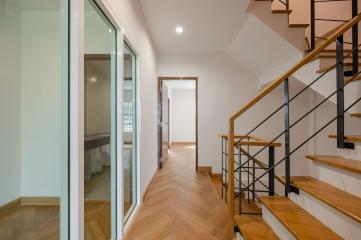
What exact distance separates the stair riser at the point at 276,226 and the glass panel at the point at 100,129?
143cm

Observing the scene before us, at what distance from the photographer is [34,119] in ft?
5.81

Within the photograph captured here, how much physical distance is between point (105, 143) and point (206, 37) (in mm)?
2927

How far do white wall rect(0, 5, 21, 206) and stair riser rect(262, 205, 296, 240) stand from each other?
199cm

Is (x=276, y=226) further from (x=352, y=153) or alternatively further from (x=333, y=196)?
(x=352, y=153)

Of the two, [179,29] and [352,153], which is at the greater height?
[179,29]

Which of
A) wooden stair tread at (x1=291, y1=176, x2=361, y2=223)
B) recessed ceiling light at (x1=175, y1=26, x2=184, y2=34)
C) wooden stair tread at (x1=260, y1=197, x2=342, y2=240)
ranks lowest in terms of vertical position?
wooden stair tread at (x1=260, y1=197, x2=342, y2=240)

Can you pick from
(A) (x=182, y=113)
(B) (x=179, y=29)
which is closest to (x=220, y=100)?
(B) (x=179, y=29)

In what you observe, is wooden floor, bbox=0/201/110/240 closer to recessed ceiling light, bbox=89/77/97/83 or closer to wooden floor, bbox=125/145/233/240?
wooden floor, bbox=125/145/233/240

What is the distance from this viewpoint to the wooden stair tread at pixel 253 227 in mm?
1629

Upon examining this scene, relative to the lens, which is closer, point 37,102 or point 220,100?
point 37,102

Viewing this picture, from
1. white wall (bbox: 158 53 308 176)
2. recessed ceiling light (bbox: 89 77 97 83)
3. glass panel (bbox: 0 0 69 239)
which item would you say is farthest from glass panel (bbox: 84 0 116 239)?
white wall (bbox: 158 53 308 176)

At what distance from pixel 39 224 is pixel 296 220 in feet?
6.49

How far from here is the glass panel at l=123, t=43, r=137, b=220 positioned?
2.51 metres

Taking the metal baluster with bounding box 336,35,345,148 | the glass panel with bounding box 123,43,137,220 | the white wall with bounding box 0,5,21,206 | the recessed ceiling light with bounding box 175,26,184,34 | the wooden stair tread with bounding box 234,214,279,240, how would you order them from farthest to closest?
the recessed ceiling light with bounding box 175,26,184,34, the glass panel with bounding box 123,43,137,220, the metal baluster with bounding box 336,35,345,148, the wooden stair tread with bounding box 234,214,279,240, the white wall with bounding box 0,5,21,206
